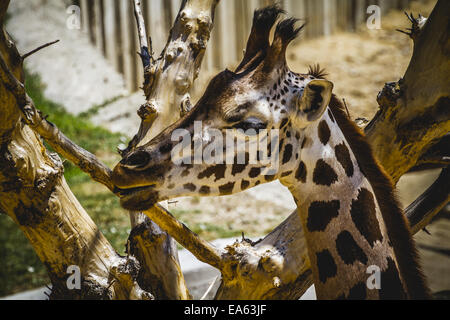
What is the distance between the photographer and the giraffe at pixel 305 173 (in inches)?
71.6

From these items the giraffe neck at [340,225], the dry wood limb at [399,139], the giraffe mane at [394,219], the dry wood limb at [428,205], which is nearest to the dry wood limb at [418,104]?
the dry wood limb at [399,139]

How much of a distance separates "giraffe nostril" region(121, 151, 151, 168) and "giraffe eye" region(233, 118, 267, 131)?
334 mm

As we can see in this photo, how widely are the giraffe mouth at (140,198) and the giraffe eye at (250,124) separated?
0.37 meters

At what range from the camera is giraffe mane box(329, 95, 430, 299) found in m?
2.00

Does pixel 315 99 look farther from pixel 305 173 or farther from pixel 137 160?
pixel 137 160

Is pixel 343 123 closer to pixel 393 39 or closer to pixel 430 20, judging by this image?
pixel 430 20

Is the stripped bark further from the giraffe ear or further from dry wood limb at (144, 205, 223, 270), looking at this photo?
the giraffe ear

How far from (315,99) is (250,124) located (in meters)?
0.25

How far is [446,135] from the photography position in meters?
2.85

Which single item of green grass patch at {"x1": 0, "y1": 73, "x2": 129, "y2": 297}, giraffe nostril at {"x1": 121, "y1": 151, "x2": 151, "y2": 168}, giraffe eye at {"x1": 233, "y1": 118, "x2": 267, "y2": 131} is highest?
giraffe eye at {"x1": 233, "y1": 118, "x2": 267, "y2": 131}

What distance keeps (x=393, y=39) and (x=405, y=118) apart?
736 cm

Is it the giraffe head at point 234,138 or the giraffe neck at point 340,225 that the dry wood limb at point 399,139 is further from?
the giraffe head at point 234,138

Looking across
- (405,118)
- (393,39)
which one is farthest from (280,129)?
(393,39)

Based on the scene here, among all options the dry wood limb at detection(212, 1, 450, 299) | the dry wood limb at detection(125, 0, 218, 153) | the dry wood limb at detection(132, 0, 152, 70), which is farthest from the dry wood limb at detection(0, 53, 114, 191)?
the dry wood limb at detection(132, 0, 152, 70)
